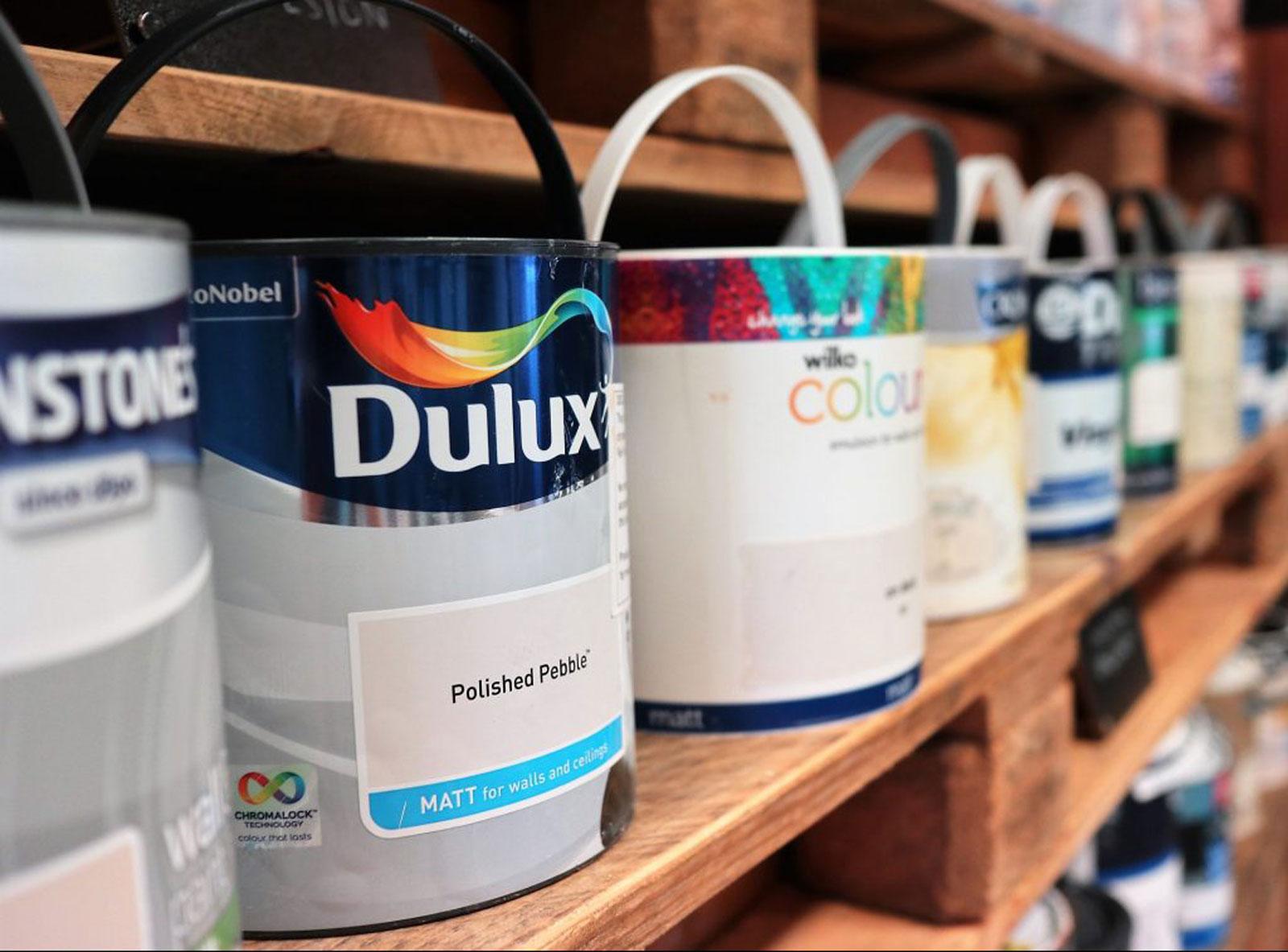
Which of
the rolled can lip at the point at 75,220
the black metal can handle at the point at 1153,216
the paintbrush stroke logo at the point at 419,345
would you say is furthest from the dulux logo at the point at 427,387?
the black metal can handle at the point at 1153,216

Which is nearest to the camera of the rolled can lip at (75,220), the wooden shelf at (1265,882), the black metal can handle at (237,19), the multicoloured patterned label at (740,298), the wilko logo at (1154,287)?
the rolled can lip at (75,220)

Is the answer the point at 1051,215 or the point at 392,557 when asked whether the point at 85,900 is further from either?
the point at 1051,215

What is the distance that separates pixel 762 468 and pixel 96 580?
375 mm

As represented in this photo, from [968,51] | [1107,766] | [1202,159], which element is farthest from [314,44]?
[1202,159]

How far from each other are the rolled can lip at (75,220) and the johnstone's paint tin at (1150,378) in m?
1.14

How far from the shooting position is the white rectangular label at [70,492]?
27 cm

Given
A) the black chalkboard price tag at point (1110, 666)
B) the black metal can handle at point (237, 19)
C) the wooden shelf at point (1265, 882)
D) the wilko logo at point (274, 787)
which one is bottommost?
the wooden shelf at point (1265, 882)

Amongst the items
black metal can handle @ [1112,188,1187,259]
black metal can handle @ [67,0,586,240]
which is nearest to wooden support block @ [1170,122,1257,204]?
black metal can handle @ [1112,188,1187,259]

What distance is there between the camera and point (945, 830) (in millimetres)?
825

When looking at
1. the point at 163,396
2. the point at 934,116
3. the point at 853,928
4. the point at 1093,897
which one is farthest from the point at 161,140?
the point at 934,116

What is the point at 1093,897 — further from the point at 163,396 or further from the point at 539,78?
the point at 163,396

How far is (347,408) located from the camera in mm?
410

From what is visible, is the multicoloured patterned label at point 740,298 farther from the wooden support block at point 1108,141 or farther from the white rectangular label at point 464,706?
the wooden support block at point 1108,141

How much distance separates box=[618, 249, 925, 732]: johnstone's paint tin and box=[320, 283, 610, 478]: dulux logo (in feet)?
0.57
